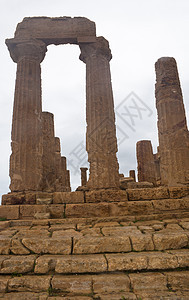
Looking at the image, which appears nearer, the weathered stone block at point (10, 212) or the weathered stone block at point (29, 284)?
the weathered stone block at point (29, 284)

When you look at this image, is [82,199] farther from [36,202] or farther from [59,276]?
[59,276]

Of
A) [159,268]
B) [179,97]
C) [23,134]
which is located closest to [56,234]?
[159,268]

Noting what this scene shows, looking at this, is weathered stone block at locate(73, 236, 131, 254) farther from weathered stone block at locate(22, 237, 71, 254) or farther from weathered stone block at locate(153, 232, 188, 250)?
weathered stone block at locate(153, 232, 188, 250)

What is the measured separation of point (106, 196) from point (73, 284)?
14.4ft

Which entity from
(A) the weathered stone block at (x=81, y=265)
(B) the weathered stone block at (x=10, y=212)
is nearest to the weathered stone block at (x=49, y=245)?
(A) the weathered stone block at (x=81, y=265)

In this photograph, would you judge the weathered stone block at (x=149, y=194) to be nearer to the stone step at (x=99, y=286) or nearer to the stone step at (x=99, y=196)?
the stone step at (x=99, y=196)

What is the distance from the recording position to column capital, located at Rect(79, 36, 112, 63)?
1076 centimetres

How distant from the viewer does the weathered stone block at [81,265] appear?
13.7ft

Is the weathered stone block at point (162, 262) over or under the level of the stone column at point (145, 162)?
under

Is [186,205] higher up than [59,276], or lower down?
higher up

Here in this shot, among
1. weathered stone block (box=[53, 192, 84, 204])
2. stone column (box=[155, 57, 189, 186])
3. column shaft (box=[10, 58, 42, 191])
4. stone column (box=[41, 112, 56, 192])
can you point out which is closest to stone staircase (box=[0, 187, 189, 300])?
weathered stone block (box=[53, 192, 84, 204])

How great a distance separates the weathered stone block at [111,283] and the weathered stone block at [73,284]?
0.40ft

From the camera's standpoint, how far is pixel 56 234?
17.8 ft

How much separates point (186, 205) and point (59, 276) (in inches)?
200
